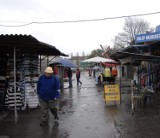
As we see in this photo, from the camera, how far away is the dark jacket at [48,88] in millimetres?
9750

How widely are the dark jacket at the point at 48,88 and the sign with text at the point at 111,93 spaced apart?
4.37m

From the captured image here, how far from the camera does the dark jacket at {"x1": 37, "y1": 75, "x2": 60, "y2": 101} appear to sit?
975 cm

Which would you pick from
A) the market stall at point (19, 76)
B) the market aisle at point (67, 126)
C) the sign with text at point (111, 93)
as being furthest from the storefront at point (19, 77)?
the sign with text at point (111, 93)

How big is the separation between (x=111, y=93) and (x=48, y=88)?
4.74 metres

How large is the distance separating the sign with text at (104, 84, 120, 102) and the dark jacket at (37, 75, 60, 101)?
4373 mm

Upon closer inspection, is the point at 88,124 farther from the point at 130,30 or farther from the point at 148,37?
the point at 130,30

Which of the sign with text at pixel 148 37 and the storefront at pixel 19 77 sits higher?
the sign with text at pixel 148 37

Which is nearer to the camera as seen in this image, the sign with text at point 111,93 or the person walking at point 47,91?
the person walking at point 47,91

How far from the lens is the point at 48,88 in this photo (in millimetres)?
9750

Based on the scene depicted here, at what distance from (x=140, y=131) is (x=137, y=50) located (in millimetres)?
12077

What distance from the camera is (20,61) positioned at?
40.8ft

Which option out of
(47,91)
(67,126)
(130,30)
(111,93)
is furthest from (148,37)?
(130,30)

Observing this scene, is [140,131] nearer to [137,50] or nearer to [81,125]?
[81,125]

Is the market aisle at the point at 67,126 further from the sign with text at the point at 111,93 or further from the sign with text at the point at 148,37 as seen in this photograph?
the sign with text at the point at 148,37
